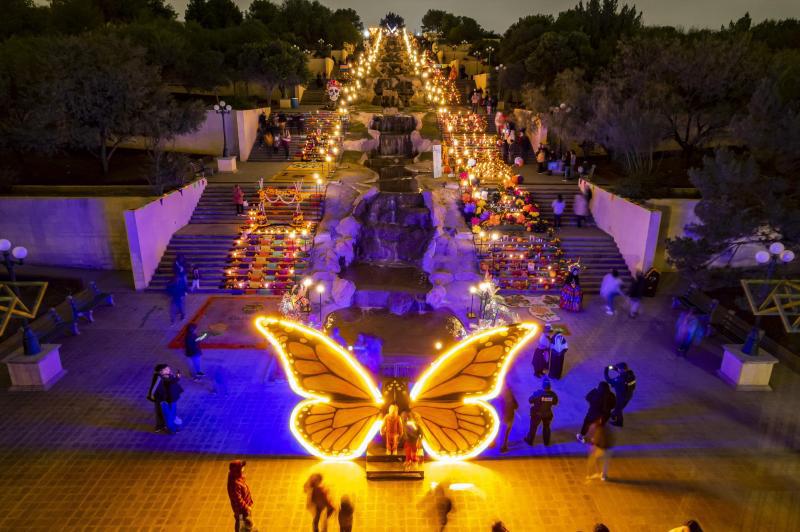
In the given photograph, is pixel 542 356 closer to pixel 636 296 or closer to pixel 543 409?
pixel 543 409

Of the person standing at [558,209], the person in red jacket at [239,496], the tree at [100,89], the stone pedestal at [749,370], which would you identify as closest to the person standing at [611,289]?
the stone pedestal at [749,370]

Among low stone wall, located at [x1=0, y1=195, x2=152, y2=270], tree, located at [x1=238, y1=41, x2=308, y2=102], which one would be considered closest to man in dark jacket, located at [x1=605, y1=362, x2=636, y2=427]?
low stone wall, located at [x1=0, y1=195, x2=152, y2=270]

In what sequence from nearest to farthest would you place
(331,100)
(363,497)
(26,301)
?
(363,497) < (26,301) < (331,100)

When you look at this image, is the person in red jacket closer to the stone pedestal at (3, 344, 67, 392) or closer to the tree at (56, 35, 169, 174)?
the stone pedestal at (3, 344, 67, 392)

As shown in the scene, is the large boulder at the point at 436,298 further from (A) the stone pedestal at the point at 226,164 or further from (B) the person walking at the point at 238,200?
(A) the stone pedestal at the point at 226,164

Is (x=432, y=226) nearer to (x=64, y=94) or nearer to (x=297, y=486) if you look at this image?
(x=297, y=486)

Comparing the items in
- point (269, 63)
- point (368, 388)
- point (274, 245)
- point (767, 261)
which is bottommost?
point (274, 245)

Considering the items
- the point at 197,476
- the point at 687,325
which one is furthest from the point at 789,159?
the point at 197,476

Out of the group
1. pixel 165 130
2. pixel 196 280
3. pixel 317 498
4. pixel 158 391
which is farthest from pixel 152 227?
pixel 317 498
